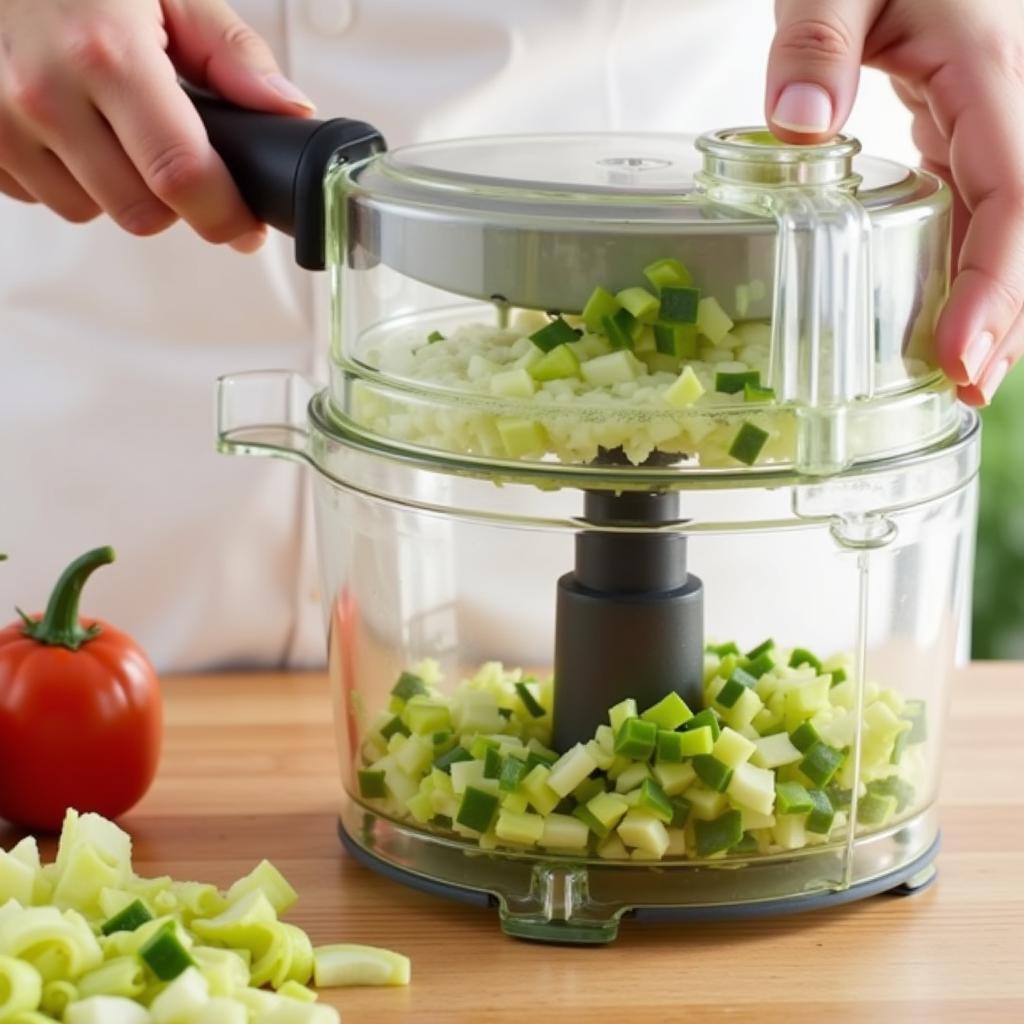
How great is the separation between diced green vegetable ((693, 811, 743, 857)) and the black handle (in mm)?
400

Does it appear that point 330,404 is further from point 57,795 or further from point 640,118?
point 640,118

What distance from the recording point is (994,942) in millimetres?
1073

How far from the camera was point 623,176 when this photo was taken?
110 cm

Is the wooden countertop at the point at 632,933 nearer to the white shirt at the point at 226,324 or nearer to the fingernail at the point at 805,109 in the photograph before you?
the white shirt at the point at 226,324

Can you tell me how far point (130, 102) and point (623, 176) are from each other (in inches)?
11.2

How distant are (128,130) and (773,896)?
57cm

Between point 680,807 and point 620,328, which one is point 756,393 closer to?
point 620,328

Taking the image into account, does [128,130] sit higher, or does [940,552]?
[128,130]

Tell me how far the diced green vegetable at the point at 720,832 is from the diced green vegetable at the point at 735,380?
0.77ft

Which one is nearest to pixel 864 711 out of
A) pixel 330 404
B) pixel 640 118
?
pixel 330 404

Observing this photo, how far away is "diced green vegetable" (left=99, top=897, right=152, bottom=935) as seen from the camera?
3.23 ft

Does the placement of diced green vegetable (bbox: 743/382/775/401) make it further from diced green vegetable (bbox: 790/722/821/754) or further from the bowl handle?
the bowl handle

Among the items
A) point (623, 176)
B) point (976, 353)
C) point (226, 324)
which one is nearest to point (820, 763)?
point (976, 353)

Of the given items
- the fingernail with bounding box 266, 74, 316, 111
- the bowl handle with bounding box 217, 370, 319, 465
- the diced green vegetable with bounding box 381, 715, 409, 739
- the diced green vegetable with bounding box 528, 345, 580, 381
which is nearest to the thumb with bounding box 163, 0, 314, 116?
the fingernail with bounding box 266, 74, 316, 111
